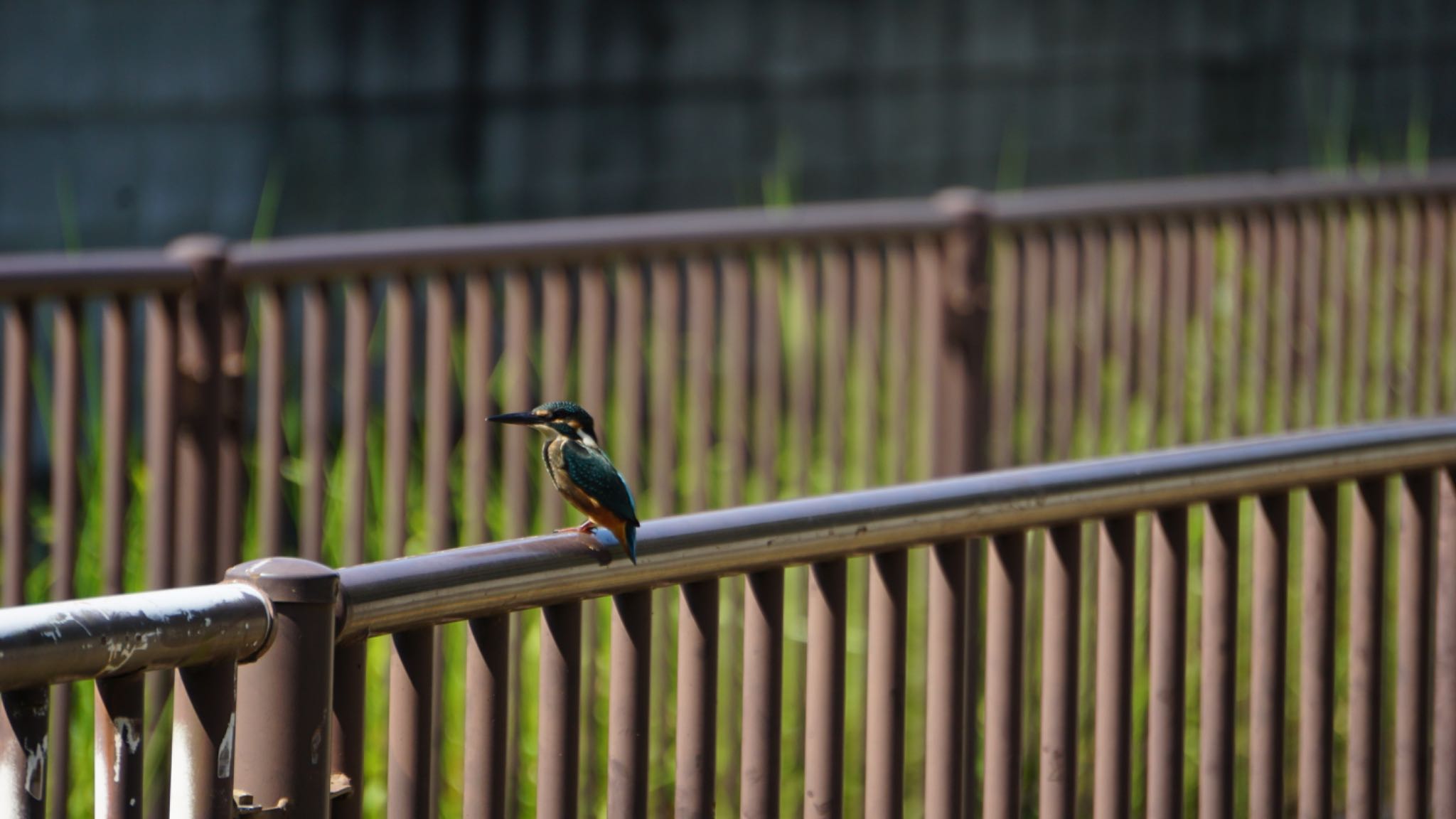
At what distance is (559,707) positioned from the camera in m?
1.70

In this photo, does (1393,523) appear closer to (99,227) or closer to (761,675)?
(761,675)

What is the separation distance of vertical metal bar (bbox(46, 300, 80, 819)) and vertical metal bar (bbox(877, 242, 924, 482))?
152cm

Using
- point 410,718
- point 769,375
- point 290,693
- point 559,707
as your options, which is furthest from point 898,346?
point 290,693

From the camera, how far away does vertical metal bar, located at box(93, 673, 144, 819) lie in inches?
55.4

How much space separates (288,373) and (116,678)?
15.4 feet

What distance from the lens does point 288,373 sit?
19.7 ft

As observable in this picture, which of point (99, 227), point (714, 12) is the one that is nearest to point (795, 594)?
point (99, 227)

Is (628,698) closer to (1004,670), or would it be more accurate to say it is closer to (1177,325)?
(1004,670)

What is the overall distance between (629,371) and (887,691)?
1.69 meters

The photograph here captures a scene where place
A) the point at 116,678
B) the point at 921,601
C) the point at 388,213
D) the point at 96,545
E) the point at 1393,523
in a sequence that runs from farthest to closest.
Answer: the point at 388,213 → the point at 1393,523 → the point at 921,601 → the point at 96,545 → the point at 116,678

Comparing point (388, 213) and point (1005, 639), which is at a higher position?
point (388, 213)

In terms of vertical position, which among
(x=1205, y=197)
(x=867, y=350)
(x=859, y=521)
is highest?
(x=1205, y=197)

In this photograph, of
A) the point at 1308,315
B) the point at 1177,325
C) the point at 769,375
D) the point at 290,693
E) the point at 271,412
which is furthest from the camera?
the point at 1308,315

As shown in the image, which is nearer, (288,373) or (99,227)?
(99,227)
